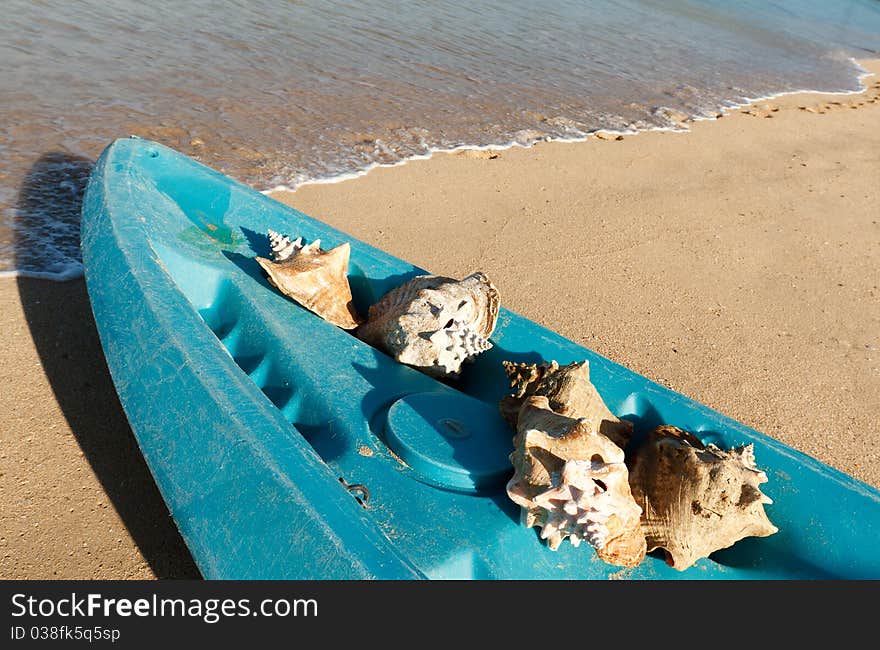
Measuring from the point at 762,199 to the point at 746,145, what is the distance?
1.56 m

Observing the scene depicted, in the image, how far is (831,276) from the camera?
4.83 metres

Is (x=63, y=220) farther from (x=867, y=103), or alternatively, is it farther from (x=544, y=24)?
(x=867, y=103)

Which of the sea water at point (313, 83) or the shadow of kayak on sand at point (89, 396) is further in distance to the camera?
the sea water at point (313, 83)

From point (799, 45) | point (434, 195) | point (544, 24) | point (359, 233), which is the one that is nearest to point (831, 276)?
point (434, 195)

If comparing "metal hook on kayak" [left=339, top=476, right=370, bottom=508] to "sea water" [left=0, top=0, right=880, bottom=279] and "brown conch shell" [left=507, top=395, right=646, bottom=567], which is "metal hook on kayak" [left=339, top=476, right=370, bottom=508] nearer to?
"brown conch shell" [left=507, top=395, right=646, bottom=567]

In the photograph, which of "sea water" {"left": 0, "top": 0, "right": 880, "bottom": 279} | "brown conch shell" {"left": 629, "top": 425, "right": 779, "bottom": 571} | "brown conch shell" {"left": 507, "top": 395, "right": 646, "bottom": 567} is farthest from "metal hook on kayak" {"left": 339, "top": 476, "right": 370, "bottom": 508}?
"sea water" {"left": 0, "top": 0, "right": 880, "bottom": 279}

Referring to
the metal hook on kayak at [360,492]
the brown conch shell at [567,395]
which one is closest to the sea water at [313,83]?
the metal hook on kayak at [360,492]

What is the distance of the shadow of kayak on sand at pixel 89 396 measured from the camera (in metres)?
2.41

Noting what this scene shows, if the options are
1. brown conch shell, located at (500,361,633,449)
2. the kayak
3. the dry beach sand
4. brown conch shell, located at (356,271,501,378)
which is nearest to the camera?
the kayak

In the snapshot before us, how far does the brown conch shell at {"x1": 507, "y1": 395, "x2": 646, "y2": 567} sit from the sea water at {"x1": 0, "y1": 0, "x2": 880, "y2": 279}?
273cm

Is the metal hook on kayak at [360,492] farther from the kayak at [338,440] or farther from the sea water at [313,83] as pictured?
the sea water at [313,83]

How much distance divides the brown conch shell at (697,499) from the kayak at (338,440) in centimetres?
9

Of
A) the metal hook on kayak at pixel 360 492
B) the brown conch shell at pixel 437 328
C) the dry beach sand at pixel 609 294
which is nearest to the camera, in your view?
the metal hook on kayak at pixel 360 492

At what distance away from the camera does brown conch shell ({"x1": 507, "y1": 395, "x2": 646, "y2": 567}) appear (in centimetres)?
195
